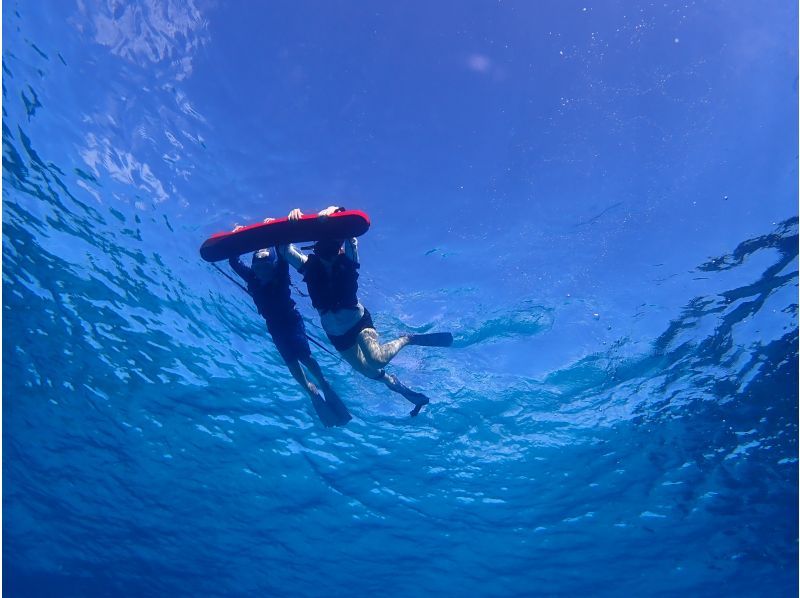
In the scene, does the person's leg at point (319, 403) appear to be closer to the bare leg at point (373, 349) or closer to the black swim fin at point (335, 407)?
the black swim fin at point (335, 407)

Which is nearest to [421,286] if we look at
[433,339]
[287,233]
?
[433,339]

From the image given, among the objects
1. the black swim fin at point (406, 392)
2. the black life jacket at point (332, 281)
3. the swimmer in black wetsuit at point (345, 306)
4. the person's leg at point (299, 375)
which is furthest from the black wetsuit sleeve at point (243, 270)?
the black swim fin at point (406, 392)

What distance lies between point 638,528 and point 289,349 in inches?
752

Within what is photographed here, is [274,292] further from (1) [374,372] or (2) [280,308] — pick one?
(1) [374,372]

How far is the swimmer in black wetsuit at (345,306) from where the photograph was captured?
282 inches

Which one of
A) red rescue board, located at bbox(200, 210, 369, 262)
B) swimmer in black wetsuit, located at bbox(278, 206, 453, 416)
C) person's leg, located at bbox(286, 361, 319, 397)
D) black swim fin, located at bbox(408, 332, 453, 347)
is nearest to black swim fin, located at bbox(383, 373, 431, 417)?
swimmer in black wetsuit, located at bbox(278, 206, 453, 416)

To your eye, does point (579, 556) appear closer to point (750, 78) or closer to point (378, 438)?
point (378, 438)

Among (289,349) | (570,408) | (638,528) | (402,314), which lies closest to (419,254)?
(402,314)

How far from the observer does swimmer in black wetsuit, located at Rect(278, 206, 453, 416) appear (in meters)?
7.15

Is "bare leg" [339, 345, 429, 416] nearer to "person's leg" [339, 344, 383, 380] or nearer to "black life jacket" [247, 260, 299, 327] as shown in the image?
"person's leg" [339, 344, 383, 380]

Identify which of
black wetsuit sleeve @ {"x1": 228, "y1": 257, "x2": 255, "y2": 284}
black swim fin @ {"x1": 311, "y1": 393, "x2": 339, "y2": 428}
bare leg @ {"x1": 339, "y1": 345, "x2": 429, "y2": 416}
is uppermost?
black wetsuit sleeve @ {"x1": 228, "y1": 257, "x2": 255, "y2": 284}

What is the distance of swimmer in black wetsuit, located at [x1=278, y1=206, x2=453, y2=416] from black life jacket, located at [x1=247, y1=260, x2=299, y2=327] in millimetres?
383

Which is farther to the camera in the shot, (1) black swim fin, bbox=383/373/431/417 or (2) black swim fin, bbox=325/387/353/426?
(2) black swim fin, bbox=325/387/353/426

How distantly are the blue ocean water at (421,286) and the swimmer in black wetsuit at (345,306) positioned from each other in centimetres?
235
